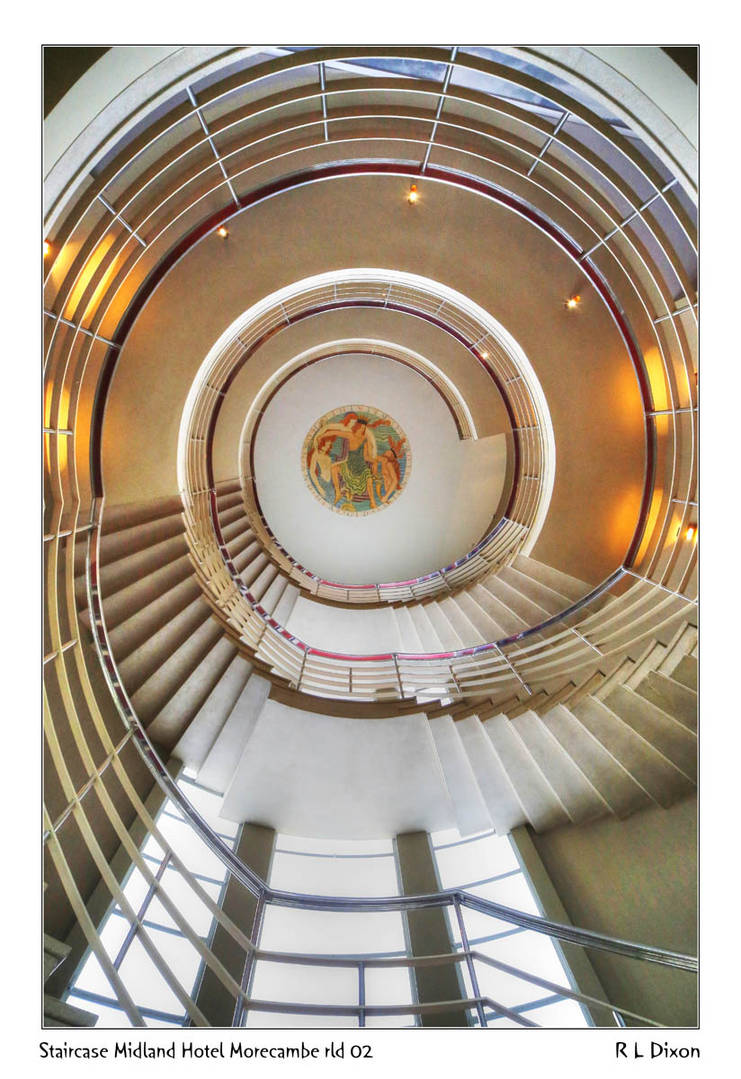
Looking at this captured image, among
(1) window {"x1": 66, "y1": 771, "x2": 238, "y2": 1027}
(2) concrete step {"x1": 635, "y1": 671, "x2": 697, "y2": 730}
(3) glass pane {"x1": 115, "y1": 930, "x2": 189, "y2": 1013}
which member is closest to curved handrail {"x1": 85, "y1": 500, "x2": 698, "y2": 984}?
(1) window {"x1": 66, "y1": 771, "x2": 238, "y2": 1027}

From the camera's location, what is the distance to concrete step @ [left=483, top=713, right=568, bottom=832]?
436cm

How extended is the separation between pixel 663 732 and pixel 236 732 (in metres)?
3.73

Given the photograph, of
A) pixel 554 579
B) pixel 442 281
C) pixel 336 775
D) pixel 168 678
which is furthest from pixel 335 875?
pixel 442 281

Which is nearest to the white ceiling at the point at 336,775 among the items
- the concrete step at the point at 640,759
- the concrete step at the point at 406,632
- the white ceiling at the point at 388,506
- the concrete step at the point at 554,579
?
the concrete step at the point at 640,759

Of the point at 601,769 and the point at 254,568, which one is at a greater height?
the point at 254,568

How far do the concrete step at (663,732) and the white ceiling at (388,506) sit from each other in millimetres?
6454

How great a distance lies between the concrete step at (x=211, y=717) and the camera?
4.61m

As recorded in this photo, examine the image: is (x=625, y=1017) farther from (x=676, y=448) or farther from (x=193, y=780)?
(x=676, y=448)

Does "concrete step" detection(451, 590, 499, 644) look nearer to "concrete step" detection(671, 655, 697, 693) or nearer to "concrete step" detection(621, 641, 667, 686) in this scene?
"concrete step" detection(621, 641, 667, 686)

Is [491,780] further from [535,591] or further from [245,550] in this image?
[245,550]

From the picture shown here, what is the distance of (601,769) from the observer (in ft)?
12.9

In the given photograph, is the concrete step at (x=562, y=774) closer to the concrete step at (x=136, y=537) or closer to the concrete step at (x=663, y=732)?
the concrete step at (x=663, y=732)
